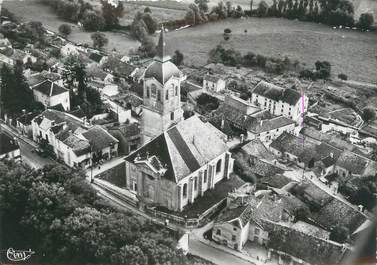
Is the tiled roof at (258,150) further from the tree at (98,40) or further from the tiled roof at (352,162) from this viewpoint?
the tree at (98,40)

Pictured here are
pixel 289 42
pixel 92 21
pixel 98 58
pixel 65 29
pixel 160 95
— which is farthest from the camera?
pixel 289 42

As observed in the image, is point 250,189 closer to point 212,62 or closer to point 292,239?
point 292,239

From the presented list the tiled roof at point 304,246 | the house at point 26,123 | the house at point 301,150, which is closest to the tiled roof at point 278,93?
the house at point 301,150

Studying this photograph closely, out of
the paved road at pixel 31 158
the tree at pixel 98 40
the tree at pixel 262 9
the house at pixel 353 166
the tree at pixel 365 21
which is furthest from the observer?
the tree at pixel 262 9

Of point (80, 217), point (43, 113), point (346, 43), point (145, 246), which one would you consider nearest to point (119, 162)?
point (43, 113)

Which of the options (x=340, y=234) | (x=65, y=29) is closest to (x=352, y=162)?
(x=340, y=234)

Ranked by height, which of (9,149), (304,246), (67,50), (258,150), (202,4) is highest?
(202,4)

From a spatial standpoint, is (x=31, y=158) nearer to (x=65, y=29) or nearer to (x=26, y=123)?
(x=26, y=123)
